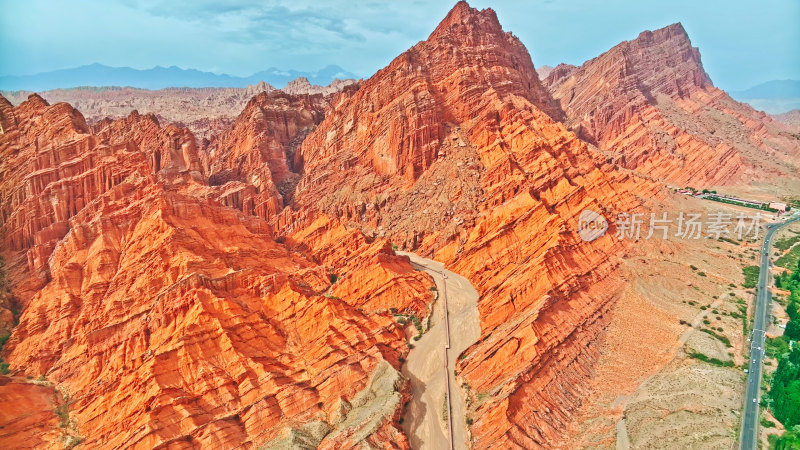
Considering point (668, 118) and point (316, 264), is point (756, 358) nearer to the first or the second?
point (316, 264)

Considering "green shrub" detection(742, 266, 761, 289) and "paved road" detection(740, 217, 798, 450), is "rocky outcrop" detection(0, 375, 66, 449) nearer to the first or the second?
"paved road" detection(740, 217, 798, 450)

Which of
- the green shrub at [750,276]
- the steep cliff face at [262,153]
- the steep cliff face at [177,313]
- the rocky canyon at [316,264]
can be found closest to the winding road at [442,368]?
the rocky canyon at [316,264]

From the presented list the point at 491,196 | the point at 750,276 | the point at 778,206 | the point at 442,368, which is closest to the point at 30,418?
the point at 442,368

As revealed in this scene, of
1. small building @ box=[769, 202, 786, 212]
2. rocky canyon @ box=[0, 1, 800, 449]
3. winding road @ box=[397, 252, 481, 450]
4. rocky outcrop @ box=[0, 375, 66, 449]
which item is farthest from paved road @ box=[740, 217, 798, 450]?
rocky outcrop @ box=[0, 375, 66, 449]

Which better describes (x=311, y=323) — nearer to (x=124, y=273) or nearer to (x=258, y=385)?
(x=258, y=385)

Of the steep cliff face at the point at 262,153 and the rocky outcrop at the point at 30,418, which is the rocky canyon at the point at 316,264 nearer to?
the rocky outcrop at the point at 30,418
